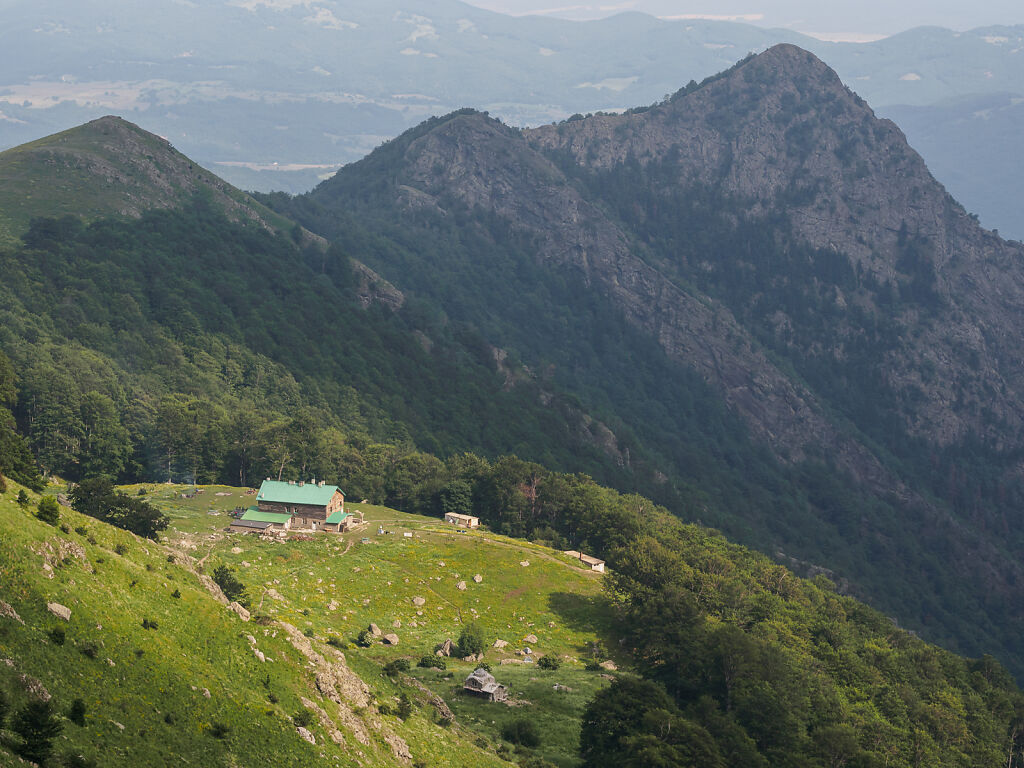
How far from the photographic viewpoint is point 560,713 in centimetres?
8419

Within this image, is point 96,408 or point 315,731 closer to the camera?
point 315,731

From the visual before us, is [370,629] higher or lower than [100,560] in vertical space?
lower

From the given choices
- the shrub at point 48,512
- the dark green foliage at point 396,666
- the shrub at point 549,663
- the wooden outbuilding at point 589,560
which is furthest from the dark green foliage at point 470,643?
the shrub at point 48,512

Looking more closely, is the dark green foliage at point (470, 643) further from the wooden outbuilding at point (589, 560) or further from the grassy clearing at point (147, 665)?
the wooden outbuilding at point (589, 560)

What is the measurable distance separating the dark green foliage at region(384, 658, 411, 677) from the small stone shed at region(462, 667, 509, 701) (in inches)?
215

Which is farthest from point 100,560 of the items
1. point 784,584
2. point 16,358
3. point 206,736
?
point 16,358

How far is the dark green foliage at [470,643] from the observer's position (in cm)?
9469

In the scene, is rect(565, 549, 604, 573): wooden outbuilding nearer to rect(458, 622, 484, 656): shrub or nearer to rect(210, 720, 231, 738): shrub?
rect(458, 622, 484, 656): shrub

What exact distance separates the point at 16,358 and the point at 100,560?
117 m

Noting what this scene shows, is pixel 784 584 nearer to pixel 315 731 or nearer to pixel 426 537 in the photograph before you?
pixel 426 537

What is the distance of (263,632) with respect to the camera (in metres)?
64.2

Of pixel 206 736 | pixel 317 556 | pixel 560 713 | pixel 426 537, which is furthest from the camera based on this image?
pixel 426 537

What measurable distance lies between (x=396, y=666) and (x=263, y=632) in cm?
2065

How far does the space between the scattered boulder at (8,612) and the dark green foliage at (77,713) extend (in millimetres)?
6024
